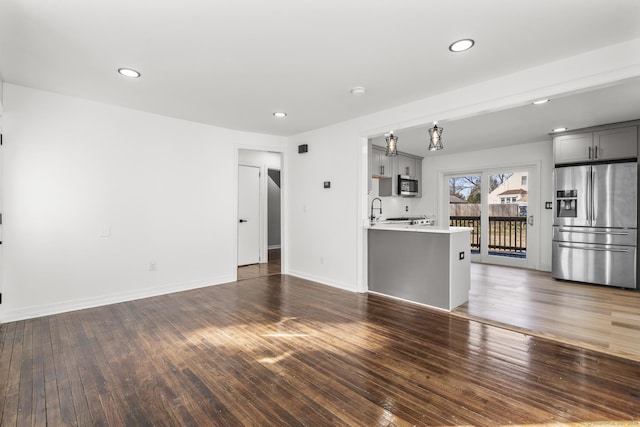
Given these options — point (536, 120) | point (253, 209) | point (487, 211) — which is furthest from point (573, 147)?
point (253, 209)

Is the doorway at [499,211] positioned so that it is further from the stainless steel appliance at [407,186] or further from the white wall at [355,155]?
the stainless steel appliance at [407,186]

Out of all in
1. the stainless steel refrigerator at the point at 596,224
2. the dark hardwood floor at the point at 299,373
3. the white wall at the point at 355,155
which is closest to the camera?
the dark hardwood floor at the point at 299,373

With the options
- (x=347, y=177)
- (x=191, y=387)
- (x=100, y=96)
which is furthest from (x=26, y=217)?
(x=347, y=177)

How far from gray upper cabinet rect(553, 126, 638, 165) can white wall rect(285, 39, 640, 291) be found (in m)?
0.79

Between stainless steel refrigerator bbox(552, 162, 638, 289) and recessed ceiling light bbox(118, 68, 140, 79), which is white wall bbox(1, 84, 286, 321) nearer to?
recessed ceiling light bbox(118, 68, 140, 79)

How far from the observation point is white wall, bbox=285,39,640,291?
2619 millimetres

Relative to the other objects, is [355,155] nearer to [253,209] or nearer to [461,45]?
[461,45]

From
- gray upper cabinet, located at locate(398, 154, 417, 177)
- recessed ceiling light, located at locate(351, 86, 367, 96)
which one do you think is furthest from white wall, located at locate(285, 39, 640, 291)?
gray upper cabinet, located at locate(398, 154, 417, 177)

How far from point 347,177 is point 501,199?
4.04 m

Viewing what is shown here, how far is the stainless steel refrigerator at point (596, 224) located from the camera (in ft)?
15.1

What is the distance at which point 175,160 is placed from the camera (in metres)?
4.50

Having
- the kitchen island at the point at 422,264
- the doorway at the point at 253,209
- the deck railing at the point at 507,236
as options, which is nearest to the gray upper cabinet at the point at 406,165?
the deck railing at the point at 507,236

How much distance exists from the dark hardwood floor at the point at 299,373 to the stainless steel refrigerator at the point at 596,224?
3040mm

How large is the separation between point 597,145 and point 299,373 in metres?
5.75
